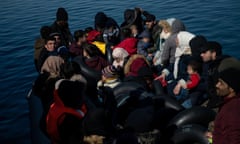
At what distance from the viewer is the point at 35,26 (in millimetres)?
18125

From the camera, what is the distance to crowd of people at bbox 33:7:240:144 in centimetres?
391

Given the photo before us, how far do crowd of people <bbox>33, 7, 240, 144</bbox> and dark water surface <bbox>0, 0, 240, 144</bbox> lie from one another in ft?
8.42

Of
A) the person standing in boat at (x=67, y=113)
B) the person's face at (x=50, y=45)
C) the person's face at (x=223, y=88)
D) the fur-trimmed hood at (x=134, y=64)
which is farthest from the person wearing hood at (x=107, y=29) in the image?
the person's face at (x=223, y=88)

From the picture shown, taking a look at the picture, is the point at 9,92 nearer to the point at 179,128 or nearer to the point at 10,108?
the point at 10,108

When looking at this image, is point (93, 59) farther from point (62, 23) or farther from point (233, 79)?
point (233, 79)

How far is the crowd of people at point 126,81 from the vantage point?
12.8 feet

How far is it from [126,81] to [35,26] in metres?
13.1

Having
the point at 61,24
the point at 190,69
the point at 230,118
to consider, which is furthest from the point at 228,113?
the point at 61,24

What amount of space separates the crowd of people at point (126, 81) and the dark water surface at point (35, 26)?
2566mm

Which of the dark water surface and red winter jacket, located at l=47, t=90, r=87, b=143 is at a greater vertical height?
red winter jacket, located at l=47, t=90, r=87, b=143

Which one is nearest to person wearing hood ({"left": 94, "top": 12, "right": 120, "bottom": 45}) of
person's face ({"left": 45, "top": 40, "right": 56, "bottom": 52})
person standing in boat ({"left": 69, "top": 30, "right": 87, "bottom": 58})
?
person standing in boat ({"left": 69, "top": 30, "right": 87, "bottom": 58})

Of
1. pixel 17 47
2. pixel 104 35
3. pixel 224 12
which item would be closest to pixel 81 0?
pixel 17 47

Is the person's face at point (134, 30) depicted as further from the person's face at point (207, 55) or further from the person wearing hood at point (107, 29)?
the person's face at point (207, 55)

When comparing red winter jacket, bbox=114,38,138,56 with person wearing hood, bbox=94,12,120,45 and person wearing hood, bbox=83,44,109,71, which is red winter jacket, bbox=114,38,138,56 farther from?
person wearing hood, bbox=94,12,120,45
